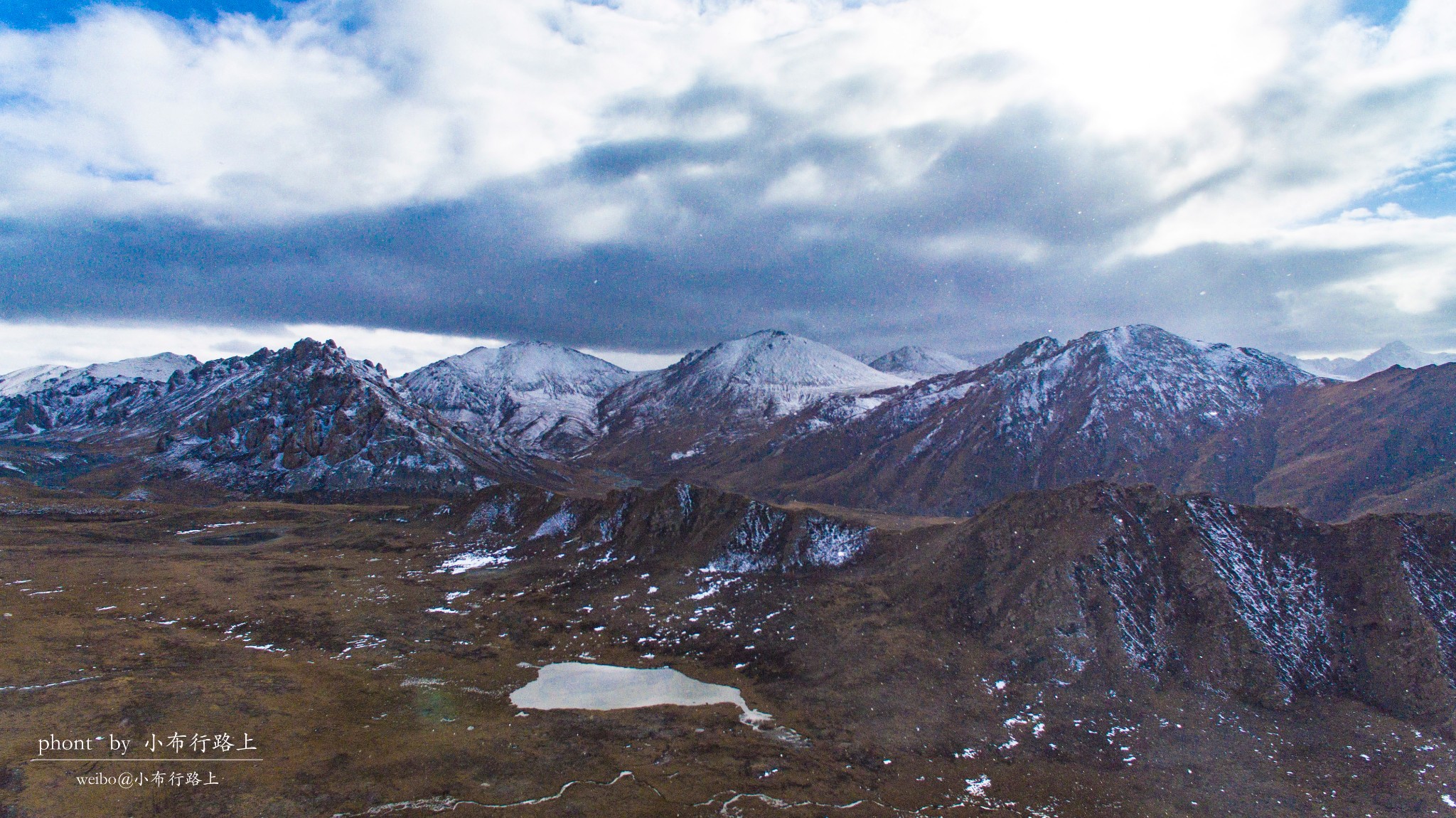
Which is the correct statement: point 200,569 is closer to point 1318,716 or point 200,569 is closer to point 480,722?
point 480,722

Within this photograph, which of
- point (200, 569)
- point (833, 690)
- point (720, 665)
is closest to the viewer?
point (833, 690)

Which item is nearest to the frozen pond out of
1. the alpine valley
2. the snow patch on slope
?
the alpine valley

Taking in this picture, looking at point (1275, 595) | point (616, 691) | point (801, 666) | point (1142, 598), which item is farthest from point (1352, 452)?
point (616, 691)

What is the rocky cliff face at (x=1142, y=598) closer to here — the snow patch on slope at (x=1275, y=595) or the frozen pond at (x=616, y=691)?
the snow patch on slope at (x=1275, y=595)

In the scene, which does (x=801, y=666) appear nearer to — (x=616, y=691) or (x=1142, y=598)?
(x=616, y=691)

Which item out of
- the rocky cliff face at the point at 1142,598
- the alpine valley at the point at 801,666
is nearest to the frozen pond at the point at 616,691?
the alpine valley at the point at 801,666

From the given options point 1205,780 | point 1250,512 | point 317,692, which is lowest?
point 1205,780

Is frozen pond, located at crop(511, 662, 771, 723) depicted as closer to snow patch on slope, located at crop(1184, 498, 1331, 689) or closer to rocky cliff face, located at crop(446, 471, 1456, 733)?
rocky cliff face, located at crop(446, 471, 1456, 733)

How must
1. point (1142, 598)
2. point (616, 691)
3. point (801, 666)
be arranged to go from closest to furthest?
1. point (616, 691)
2. point (801, 666)
3. point (1142, 598)

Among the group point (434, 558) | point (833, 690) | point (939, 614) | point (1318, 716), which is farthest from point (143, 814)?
point (1318, 716)
